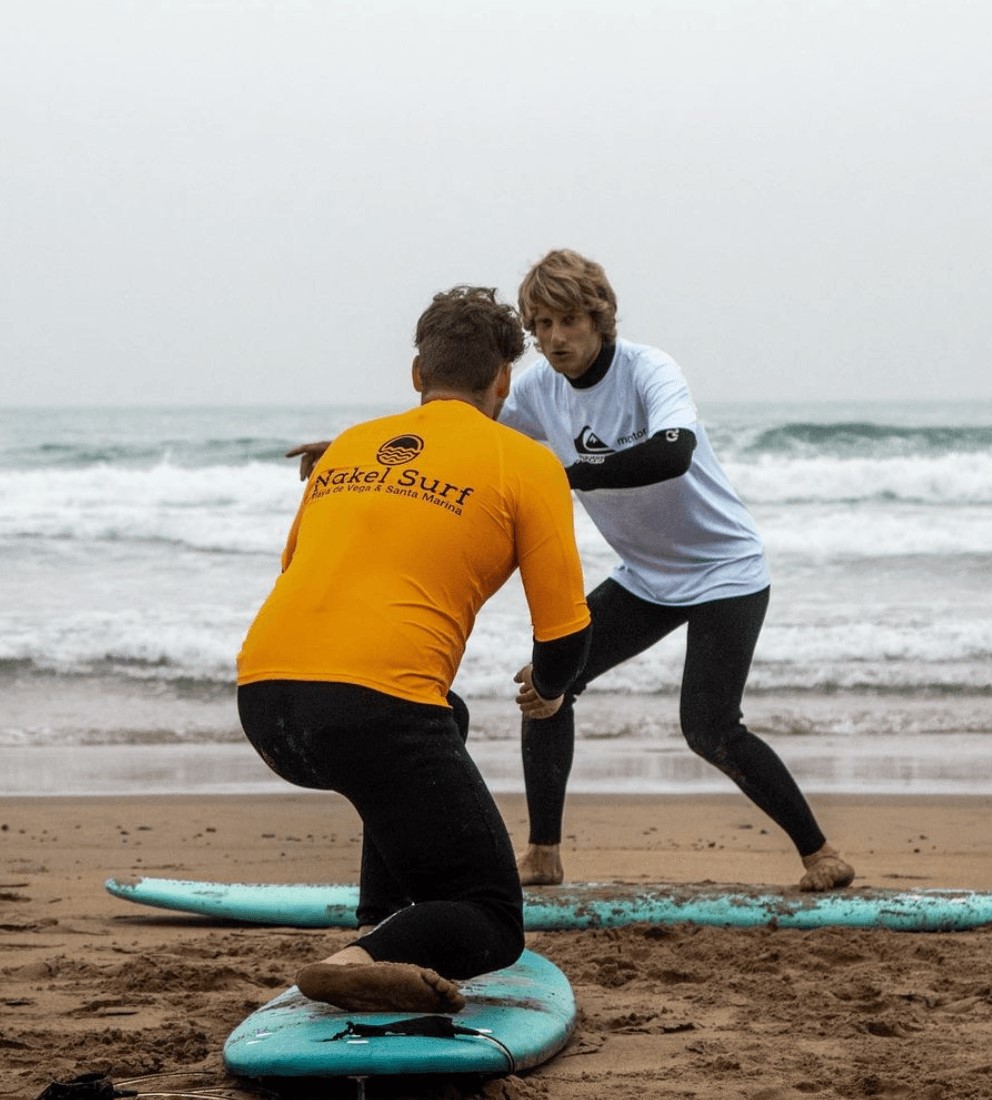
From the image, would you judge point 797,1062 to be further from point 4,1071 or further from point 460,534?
point 4,1071

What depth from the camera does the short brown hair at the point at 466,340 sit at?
A: 3.09 m

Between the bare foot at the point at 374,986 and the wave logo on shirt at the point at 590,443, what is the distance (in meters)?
1.99

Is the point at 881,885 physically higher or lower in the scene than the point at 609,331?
lower

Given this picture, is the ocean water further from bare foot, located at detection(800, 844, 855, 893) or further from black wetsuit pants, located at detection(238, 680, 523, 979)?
black wetsuit pants, located at detection(238, 680, 523, 979)

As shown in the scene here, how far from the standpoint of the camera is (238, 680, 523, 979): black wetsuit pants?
2.81m

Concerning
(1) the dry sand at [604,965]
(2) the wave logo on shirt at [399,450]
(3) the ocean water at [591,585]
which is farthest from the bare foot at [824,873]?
(3) the ocean water at [591,585]

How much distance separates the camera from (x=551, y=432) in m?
4.57

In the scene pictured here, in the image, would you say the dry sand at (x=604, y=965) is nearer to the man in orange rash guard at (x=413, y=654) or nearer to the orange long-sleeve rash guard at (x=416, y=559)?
the man in orange rash guard at (x=413, y=654)

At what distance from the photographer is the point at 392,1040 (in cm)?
277

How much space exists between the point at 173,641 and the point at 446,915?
8.20 m

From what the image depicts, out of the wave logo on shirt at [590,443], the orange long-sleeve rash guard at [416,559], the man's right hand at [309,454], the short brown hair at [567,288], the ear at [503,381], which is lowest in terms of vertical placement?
the orange long-sleeve rash guard at [416,559]

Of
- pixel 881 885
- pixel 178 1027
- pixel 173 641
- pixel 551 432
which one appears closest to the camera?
pixel 178 1027

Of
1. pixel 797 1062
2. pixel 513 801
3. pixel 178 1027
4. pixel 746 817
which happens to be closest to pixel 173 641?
pixel 513 801

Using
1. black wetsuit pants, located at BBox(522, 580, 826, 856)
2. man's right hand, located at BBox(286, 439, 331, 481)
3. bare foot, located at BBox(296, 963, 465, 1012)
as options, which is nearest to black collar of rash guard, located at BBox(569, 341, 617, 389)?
black wetsuit pants, located at BBox(522, 580, 826, 856)
